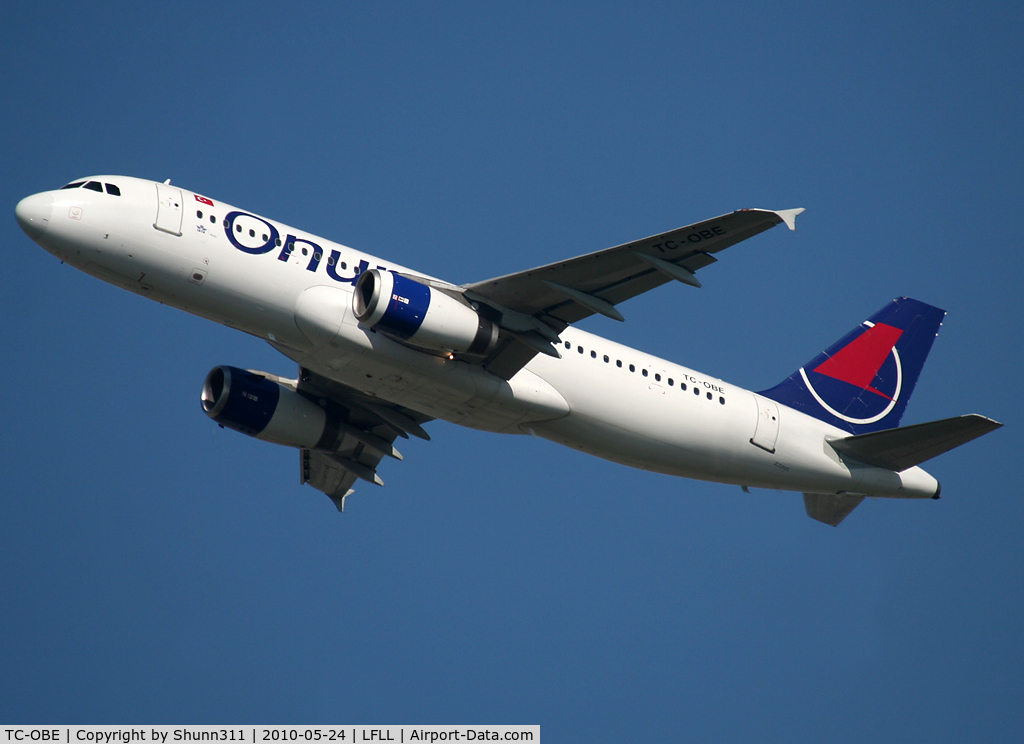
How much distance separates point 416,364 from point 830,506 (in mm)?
15536

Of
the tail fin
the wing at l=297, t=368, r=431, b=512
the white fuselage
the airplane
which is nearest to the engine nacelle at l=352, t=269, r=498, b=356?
the airplane

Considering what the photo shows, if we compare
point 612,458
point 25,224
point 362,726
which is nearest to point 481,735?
Result: point 362,726

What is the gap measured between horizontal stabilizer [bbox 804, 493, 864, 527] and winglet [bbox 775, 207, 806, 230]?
13968 mm

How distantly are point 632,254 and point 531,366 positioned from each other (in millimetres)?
4871

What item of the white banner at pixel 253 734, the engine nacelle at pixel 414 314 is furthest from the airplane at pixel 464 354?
the white banner at pixel 253 734

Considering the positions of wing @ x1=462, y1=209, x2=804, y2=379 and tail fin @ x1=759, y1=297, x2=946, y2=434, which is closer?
wing @ x1=462, y1=209, x2=804, y2=379

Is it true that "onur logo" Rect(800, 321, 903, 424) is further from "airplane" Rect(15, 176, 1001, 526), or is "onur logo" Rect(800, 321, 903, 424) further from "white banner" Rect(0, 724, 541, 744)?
"white banner" Rect(0, 724, 541, 744)

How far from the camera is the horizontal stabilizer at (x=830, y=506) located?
34.0m

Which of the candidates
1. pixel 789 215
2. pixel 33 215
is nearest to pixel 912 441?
pixel 789 215

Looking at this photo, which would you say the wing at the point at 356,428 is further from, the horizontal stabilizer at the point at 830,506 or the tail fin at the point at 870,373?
the horizontal stabilizer at the point at 830,506

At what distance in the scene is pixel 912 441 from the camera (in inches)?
1190

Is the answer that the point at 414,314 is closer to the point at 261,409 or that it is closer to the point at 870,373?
the point at 261,409

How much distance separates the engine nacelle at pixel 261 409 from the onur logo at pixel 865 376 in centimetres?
1599

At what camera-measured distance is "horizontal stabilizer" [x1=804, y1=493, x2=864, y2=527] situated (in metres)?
34.0
